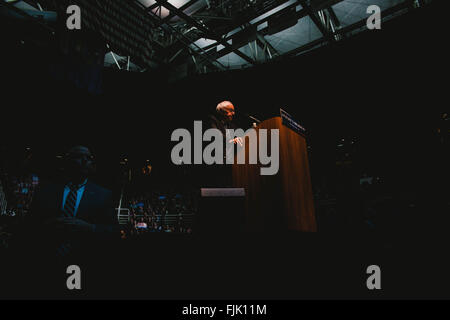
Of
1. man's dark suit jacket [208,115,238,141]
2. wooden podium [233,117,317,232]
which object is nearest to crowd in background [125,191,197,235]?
man's dark suit jacket [208,115,238,141]

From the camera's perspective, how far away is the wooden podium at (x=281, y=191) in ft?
5.21

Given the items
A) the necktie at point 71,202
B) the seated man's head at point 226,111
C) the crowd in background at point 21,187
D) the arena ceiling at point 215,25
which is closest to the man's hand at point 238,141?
the seated man's head at point 226,111

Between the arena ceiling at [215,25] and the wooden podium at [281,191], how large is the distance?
118 inches

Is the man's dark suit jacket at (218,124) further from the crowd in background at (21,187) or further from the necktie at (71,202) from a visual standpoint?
the crowd in background at (21,187)

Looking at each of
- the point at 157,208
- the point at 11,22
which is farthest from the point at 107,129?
the point at 157,208

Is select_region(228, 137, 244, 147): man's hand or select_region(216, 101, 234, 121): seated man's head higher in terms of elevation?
Answer: select_region(216, 101, 234, 121): seated man's head

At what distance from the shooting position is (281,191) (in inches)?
63.2

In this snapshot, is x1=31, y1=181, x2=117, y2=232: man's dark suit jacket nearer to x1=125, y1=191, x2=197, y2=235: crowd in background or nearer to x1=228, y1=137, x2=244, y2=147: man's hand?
x1=228, y1=137, x2=244, y2=147: man's hand

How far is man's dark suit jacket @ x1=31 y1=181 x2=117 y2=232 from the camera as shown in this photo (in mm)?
1370

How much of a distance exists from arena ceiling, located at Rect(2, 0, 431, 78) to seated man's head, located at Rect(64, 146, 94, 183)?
2.61 metres

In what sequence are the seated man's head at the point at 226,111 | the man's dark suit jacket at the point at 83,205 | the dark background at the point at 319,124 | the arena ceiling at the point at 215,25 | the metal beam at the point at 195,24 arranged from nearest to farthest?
the dark background at the point at 319,124 < the man's dark suit jacket at the point at 83,205 < the seated man's head at the point at 226,111 < the arena ceiling at the point at 215,25 < the metal beam at the point at 195,24

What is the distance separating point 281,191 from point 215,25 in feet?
15.9

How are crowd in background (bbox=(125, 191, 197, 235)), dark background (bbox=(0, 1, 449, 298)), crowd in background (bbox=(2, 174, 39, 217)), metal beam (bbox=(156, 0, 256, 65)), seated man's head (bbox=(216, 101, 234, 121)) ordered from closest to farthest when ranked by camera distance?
1. dark background (bbox=(0, 1, 449, 298))
2. seated man's head (bbox=(216, 101, 234, 121))
3. metal beam (bbox=(156, 0, 256, 65))
4. crowd in background (bbox=(2, 174, 39, 217))
5. crowd in background (bbox=(125, 191, 197, 235))

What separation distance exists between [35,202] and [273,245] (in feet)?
4.57
